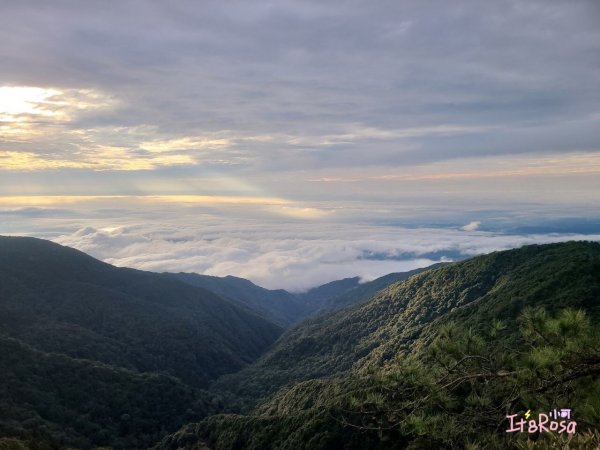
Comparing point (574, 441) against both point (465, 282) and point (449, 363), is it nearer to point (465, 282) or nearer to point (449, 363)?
point (449, 363)

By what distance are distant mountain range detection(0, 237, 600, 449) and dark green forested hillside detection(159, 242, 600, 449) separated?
0.10 metres

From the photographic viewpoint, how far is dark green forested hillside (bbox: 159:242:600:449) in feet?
41.7

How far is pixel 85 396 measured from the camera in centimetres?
11325

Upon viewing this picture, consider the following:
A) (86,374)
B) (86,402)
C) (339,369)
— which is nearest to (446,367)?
(86,402)

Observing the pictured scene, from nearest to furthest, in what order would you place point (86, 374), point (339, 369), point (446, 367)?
point (446, 367) → point (86, 374) → point (339, 369)

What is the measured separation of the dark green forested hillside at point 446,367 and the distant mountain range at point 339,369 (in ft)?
0.32

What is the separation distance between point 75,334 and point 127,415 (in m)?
63.0

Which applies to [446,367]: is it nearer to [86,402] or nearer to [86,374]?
[86,402]

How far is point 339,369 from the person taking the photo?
14950cm

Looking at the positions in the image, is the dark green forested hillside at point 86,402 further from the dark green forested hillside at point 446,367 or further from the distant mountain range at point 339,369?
the dark green forested hillside at point 446,367

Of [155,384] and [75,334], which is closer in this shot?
[155,384]

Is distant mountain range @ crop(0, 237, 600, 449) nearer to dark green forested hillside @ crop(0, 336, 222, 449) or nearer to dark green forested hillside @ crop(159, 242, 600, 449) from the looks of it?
dark green forested hillside @ crop(159, 242, 600, 449)

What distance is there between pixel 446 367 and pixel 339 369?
14283 centimetres

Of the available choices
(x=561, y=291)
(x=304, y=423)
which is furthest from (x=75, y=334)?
(x=561, y=291)
